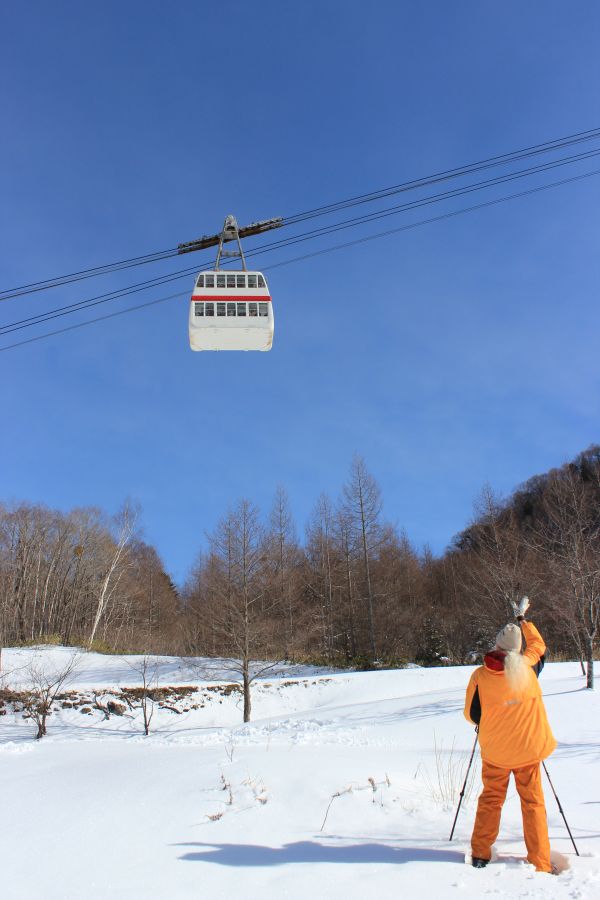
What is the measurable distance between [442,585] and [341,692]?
113 feet

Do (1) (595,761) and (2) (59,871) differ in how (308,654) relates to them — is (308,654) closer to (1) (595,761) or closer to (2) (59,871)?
(1) (595,761)

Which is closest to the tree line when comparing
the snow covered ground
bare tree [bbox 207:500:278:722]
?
bare tree [bbox 207:500:278:722]

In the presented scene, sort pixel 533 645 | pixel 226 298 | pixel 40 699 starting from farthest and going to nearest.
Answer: pixel 40 699, pixel 226 298, pixel 533 645

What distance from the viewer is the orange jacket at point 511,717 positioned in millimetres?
4074

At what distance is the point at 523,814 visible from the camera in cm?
395

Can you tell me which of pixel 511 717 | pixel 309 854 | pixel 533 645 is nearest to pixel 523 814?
pixel 511 717

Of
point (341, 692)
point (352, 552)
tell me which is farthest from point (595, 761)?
point (352, 552)

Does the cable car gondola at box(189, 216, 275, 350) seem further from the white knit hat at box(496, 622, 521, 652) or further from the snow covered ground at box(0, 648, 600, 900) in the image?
the snow covered ground at box(0, 648, 600, 900)

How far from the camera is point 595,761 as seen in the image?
295 inches

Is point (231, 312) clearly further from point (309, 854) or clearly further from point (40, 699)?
point (40, 699)

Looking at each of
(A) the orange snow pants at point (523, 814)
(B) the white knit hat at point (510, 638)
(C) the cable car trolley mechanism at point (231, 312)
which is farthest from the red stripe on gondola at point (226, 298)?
(A) the orange snow pants at point (523, 814)

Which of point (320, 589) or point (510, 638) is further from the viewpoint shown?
point (320, 589)

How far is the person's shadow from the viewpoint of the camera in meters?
3.89

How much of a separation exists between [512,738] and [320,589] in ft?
117
